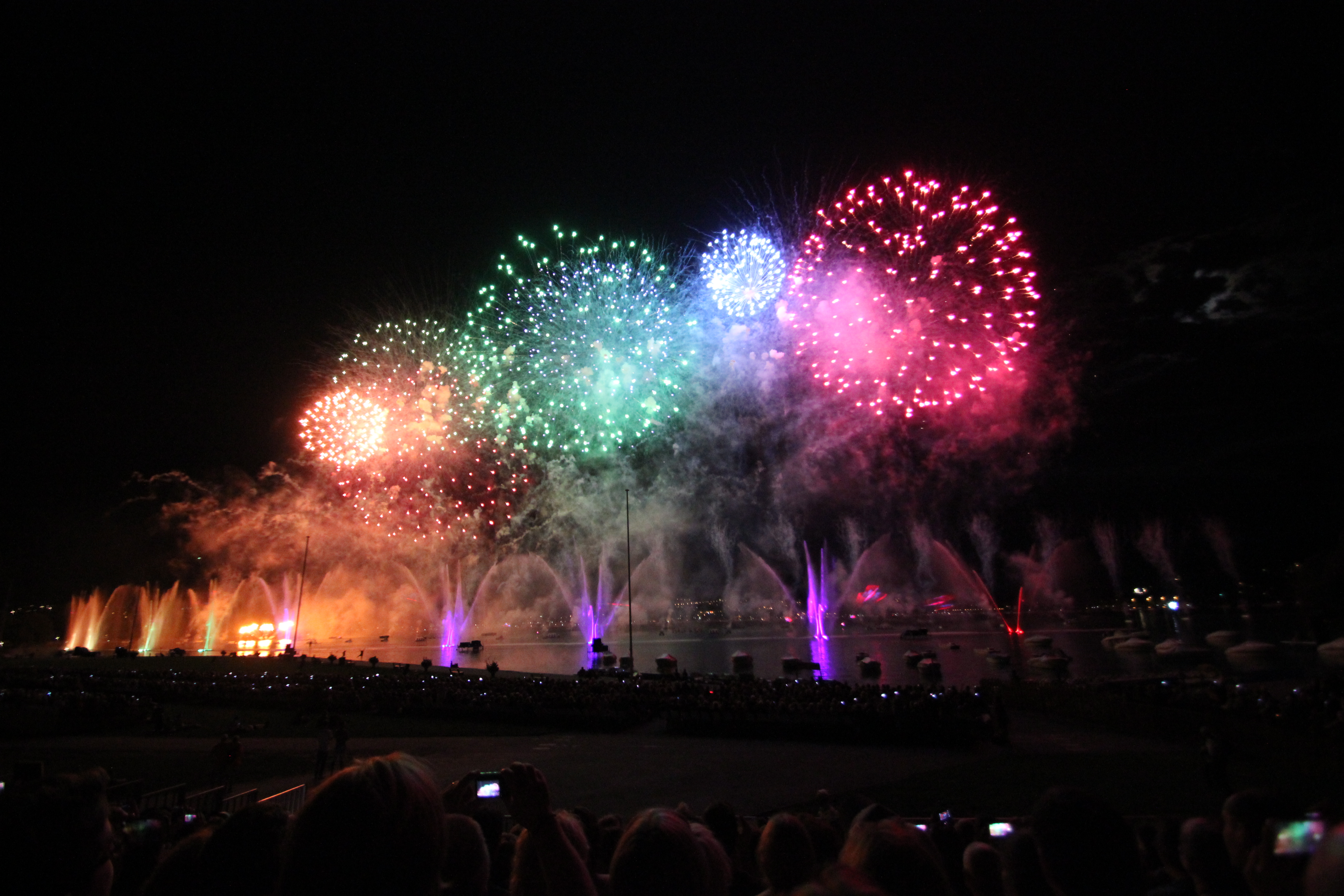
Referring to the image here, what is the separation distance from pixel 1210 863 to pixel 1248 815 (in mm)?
298

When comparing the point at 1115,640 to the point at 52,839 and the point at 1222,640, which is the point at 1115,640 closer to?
the point at 1222,640

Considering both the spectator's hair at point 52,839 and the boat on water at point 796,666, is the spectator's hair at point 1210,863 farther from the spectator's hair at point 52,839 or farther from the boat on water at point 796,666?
the boat on water at point 796,666

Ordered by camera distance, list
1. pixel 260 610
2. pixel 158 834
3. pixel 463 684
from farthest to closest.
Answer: pixel 260 610 < pixel 463 684 < pixel 158 834

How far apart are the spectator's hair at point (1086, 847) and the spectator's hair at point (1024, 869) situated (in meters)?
0.65

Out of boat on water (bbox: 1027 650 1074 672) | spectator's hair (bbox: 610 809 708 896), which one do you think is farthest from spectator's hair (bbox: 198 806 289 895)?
boat on water (bbox: 1027 650 1074 672)

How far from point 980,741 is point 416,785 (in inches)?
745

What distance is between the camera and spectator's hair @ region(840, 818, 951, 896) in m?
2.07

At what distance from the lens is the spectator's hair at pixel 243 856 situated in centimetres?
208

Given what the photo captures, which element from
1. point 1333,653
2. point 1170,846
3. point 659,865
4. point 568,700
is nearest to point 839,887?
point 659,865

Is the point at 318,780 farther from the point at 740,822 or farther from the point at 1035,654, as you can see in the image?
the point at 1035,654

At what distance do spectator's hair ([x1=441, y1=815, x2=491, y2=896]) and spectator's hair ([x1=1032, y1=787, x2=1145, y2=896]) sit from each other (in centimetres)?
219

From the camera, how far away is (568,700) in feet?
72.9

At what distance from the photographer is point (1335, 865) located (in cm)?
134

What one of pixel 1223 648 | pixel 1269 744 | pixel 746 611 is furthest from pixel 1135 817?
pixel 746 611
